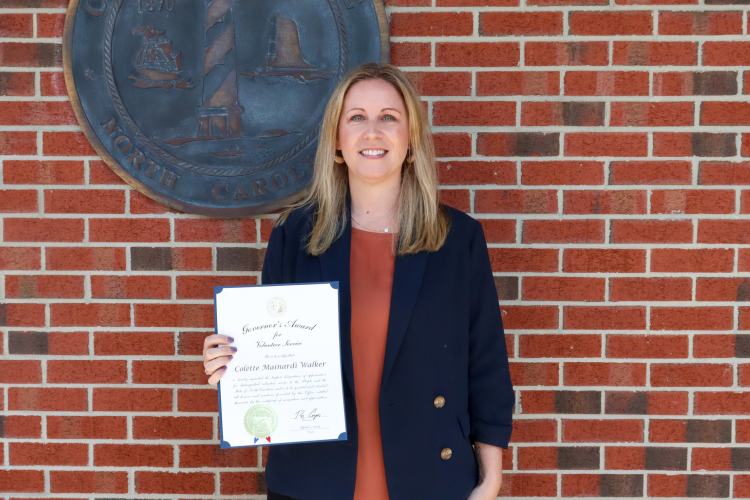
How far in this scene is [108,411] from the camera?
2.39 m

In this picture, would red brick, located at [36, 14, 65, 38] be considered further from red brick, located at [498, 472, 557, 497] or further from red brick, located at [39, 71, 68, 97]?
red brick, located at [498, 472, 557, 497]

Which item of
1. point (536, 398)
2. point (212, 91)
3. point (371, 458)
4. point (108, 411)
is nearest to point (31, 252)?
point (108, 411)

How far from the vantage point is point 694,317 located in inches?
92.2

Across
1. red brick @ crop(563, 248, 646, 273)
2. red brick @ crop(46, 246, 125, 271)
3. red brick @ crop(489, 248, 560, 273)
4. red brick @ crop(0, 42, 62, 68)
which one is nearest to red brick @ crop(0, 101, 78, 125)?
red brick @ crop(0, 42, 62, 68)

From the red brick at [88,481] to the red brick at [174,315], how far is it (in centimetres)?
65

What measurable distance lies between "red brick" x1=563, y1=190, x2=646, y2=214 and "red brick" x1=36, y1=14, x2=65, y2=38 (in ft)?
6.93

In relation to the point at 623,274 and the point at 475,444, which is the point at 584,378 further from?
Result: the point at 475,444

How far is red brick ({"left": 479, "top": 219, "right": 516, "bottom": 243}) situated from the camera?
2.34 metres

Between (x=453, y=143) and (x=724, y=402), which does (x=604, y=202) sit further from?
(x=724, y=402)

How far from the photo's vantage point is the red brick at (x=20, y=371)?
2.38 meters

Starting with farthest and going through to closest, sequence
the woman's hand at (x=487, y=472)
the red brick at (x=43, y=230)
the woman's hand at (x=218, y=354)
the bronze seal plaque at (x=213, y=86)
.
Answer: the red brick at (x=43, y=230)
the bronze seal plaque at (x=213, y=86)
the woman's hand at (x=487, y=472)
the woman's hand at (x=218, y=354)

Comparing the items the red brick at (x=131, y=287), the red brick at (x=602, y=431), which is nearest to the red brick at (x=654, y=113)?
the red brick at (x=602, y=431)

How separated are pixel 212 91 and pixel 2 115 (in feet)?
2.82

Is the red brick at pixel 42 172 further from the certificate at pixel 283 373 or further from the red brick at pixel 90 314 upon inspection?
the certificate at pixel 283 373
